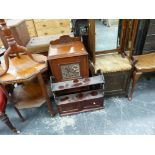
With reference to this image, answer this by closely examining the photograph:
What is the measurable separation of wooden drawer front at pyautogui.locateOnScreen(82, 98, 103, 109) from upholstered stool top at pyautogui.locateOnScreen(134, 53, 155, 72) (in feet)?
1.83

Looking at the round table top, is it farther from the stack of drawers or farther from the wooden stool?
the stack of drawers

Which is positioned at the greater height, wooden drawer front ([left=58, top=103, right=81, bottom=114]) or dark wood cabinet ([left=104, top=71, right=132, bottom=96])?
dark wood cabinet ([left=104, top=71, right=132, bottom=96])

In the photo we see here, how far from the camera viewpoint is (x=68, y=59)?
1.56 m

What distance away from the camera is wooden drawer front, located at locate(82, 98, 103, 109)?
1752mm

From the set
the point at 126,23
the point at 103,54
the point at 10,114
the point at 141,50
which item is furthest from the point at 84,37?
the point at 10,114

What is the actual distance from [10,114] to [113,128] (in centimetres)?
126

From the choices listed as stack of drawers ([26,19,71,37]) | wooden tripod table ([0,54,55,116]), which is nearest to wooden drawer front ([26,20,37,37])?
stack of drawers ([26,19,71,37])

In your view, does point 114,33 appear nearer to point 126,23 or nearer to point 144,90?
point 126,23

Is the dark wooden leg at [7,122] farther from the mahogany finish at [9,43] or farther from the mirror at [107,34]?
the mirror at [107,34]

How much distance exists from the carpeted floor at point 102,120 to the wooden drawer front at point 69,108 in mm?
78

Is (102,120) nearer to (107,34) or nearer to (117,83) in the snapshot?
(117,83)

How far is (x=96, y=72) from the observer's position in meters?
1.70

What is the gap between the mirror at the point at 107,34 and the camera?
65.1 inches

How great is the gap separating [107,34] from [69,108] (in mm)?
956
